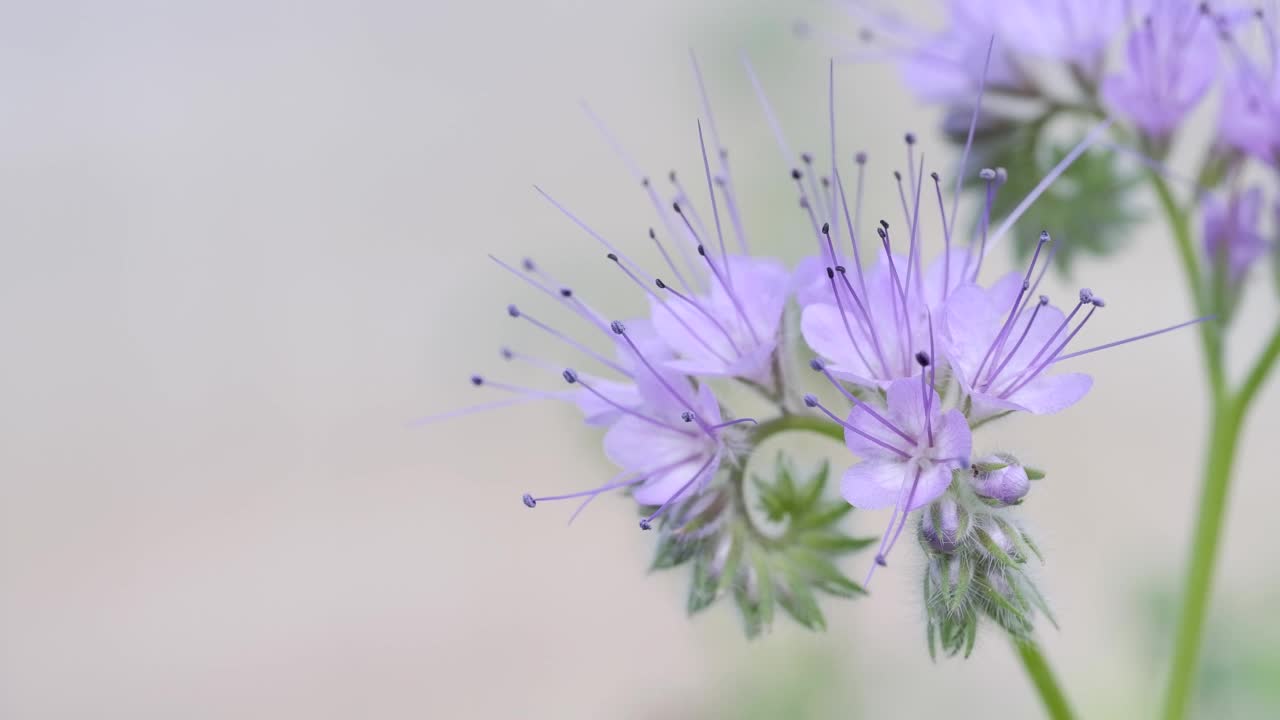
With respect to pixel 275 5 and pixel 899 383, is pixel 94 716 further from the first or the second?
pixel 899 383

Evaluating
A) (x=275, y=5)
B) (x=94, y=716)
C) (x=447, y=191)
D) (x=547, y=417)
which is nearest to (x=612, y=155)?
(x=447, y=191)

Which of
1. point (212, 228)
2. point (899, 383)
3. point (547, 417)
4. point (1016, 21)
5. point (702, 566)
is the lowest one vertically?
point (702, 566)

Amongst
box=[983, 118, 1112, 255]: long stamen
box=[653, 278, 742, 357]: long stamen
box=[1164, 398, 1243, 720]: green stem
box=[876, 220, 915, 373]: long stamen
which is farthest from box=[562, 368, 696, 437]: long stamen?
box=[1164, 398, 1243, 720]: green stem

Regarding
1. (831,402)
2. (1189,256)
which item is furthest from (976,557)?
(1189,256)

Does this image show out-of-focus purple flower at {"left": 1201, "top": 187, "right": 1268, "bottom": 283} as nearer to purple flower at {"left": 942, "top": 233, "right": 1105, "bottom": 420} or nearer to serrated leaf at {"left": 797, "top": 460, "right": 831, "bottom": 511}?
purple flower at {"left": 942, "top": 233, "right": 1105, "bottom": 420}

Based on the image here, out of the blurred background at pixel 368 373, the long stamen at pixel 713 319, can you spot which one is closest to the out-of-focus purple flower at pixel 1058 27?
the long stamen at pixel 713 319

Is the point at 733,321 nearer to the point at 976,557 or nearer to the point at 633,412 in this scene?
the point at 633,412

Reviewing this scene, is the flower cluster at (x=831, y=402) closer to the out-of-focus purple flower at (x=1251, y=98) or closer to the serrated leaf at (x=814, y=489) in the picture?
the serrated leaf at (x=814, y=489)

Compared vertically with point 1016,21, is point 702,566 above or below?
below
